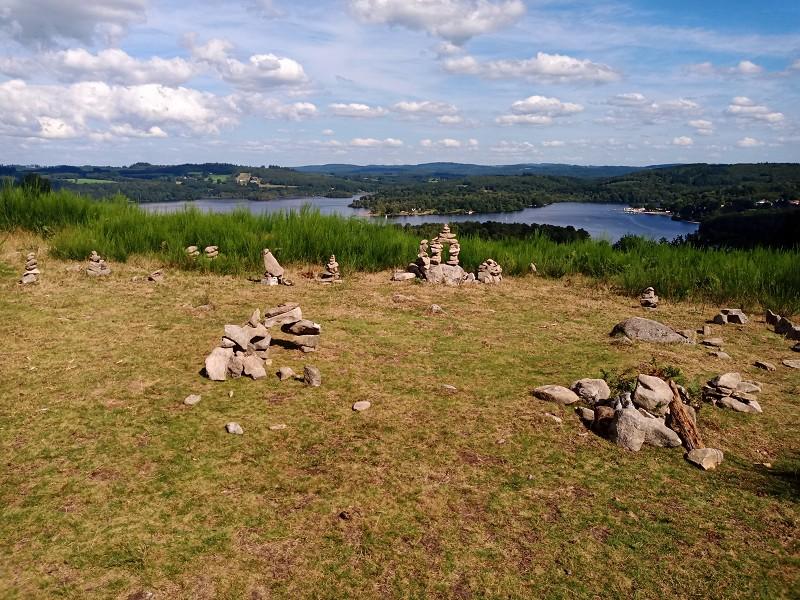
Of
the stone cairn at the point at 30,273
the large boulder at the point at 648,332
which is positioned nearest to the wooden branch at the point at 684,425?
the large boulder at the point at 648,332

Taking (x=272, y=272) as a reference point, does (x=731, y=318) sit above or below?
below

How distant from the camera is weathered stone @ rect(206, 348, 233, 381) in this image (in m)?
5.89

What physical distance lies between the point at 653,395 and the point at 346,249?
9256 millimetres

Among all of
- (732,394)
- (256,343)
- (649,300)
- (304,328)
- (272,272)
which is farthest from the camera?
(272,272)

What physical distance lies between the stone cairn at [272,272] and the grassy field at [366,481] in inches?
144

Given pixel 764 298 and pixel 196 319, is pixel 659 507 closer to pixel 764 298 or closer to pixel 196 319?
pixel 196 319

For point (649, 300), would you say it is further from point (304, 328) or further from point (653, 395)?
point (304, 328)

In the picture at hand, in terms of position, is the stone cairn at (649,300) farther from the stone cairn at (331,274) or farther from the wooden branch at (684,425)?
the stone cairn at (331,274)

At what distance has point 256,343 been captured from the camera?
21.7ft

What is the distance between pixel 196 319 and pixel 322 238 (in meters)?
5.63

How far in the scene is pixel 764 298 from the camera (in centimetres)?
1106

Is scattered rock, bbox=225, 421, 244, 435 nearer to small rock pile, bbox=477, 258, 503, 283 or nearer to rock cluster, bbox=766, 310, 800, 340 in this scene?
small rock pile, bbox=477, 258, 503, 283

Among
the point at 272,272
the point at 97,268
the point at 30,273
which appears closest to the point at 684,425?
the point at 272,272

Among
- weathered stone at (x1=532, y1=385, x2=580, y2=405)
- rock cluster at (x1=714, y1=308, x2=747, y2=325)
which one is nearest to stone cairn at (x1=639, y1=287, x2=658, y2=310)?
rock cluster at (x1=714, y1=308, x2=747, y2=325)
